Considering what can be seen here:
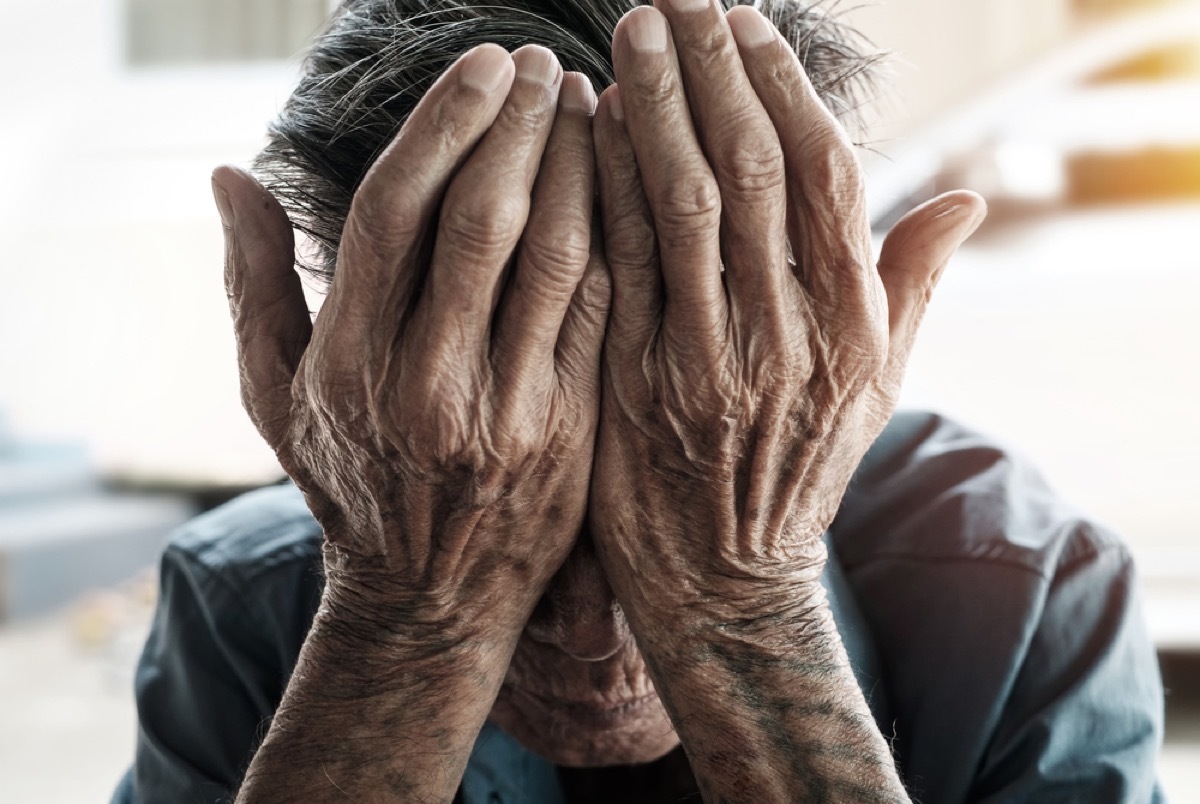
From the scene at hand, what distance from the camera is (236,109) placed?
5938 mm

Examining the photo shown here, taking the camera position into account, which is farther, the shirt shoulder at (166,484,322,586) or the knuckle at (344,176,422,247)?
the shirt shoulder at (166,484,322,586)

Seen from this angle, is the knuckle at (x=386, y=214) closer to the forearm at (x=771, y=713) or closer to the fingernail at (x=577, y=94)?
the fingernail at (x=577, y=94)

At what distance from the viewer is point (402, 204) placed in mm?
784

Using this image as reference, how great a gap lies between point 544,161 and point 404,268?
12 centimetres

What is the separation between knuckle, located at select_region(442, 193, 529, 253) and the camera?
0.77 metres

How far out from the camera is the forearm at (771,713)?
942 mm

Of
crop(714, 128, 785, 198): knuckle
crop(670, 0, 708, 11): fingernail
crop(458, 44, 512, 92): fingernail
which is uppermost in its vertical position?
crop(670, 0, 708, 11): fingernail

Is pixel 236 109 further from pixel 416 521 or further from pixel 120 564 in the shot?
pixel 416 521

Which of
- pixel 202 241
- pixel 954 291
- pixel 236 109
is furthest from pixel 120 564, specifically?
pixel 954 291

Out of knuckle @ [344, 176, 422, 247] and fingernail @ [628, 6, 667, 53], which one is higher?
fingernail @ [628, 6, 667, 53]

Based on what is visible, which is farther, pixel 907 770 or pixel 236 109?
pixel 236 109

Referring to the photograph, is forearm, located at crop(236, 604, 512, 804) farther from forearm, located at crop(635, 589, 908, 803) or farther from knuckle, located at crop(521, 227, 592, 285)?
knuckle, located at crop(521, 227, 592, 285)

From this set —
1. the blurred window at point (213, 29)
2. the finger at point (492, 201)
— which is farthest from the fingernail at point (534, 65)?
the blurred window at point (213, 29)

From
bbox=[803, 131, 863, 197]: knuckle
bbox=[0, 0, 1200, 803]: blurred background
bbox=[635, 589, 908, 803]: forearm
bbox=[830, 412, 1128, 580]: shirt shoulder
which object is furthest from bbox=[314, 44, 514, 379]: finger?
bbox=[0, 0, 1200, 803]: blurred background
